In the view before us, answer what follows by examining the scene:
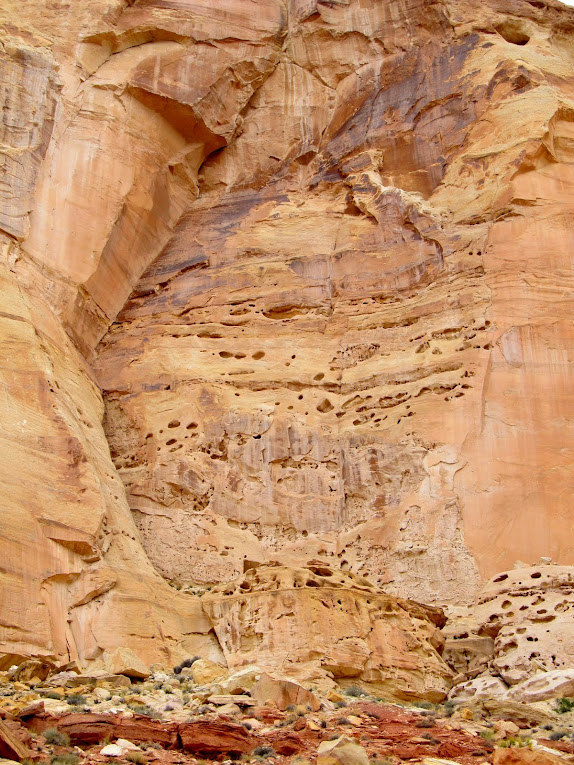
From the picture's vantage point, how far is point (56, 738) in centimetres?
1088

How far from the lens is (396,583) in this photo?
1956 centimetres

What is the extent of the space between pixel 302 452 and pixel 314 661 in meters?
5.72

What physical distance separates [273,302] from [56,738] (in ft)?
46.4

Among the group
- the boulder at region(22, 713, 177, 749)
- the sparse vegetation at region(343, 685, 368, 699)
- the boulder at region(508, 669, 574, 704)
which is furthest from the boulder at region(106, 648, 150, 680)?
the boulder at region(508, 669, 574, 704)

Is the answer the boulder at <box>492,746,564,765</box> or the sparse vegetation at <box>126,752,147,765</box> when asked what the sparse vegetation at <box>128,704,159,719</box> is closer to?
the sparse vegetation at <box>126,752,147,765</box>

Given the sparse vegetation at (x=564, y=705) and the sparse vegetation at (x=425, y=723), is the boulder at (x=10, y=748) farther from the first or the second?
the sparse vegetation at (x=564, y=705)

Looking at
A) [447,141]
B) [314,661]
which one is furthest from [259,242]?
[314,661]

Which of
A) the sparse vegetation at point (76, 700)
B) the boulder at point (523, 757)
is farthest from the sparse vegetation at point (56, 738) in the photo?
the boulder at point (523, 757)

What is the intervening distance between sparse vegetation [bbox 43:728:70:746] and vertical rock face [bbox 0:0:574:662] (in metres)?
5.38

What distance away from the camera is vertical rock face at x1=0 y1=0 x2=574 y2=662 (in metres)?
19.1

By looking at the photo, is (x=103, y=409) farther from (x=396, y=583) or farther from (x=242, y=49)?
(x=242, y=49)

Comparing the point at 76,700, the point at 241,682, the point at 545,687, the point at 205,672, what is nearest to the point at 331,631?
the point at 205,672

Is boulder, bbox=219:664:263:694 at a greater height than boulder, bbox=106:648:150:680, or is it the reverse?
boulder, bbox=106:648:150:680

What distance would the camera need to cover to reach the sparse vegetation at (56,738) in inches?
427
